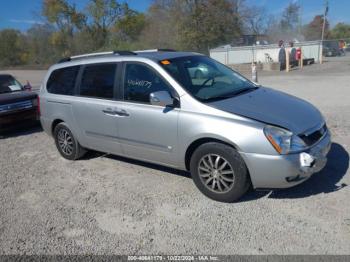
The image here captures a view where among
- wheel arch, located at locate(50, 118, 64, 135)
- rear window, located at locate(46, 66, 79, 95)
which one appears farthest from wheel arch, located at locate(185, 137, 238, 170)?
wheel arch, located at locate(50, 118, 64, 135)

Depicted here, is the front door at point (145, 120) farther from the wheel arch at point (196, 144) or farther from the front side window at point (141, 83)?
the wheel arch at point (196, 144)

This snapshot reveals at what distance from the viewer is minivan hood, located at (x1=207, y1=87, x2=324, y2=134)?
12.2 feet

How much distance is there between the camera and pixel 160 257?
3102 millimetres

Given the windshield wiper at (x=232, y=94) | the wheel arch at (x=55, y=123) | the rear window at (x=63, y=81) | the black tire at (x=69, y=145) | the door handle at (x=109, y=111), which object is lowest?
the black tire at (x=69, y=145)

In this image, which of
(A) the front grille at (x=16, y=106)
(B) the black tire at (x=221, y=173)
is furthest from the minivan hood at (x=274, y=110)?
(A) the front grille at (x=16, y=106)

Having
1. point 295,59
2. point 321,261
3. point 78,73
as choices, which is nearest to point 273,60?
point 295,59

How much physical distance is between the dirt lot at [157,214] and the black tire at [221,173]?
131mm

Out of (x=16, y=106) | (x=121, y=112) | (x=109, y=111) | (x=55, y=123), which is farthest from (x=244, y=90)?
(x=16, y=106)

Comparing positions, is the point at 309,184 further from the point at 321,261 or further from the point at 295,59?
the point at 295,59

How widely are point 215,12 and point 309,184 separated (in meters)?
39.9

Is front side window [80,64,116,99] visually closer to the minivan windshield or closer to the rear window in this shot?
the rear window

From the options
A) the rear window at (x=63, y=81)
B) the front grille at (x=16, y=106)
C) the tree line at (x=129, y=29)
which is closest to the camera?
the rear window at (x=63, y=81)

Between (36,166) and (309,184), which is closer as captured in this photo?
(309,184)

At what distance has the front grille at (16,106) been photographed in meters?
7.76
